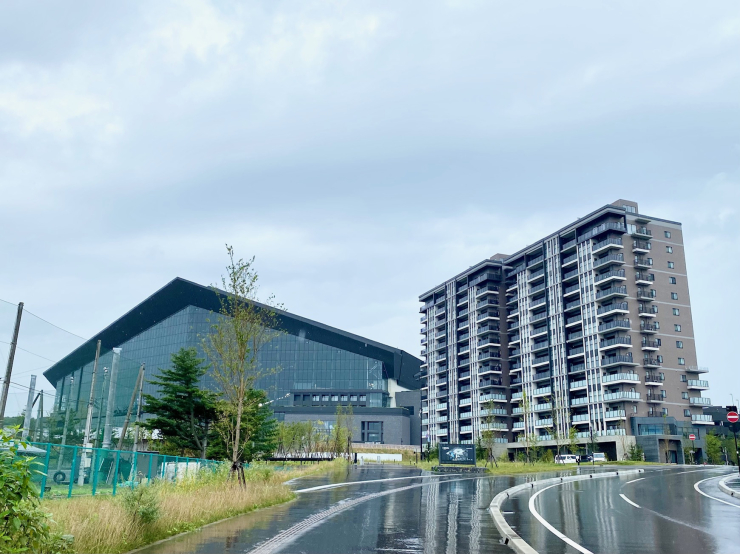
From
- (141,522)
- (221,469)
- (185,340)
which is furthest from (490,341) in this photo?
(141,522)

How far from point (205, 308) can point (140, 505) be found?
12463 cm

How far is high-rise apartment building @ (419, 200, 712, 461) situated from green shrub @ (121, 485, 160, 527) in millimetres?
70036

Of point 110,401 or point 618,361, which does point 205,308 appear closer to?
point 618,361

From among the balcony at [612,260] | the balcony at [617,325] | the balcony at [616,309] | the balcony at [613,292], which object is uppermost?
the balcony at [612,260]

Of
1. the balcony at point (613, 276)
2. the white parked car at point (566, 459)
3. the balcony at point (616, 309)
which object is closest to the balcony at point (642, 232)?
the balcony at point (613, 276)

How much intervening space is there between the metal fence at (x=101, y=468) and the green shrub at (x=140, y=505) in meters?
5.59

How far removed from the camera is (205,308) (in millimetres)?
133875

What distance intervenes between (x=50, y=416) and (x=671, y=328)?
87.0 meters

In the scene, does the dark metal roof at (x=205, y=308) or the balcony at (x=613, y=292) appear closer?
Result: the balcony at (x=613, y=292)

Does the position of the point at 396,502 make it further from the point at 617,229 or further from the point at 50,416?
the point at 617,229

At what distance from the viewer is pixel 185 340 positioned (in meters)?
132

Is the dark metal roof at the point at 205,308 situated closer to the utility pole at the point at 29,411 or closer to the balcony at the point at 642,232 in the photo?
the balcony at the point at 642,232

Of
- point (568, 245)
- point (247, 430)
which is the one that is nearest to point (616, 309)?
point (568, 245)

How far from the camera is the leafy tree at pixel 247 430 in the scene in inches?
1042
